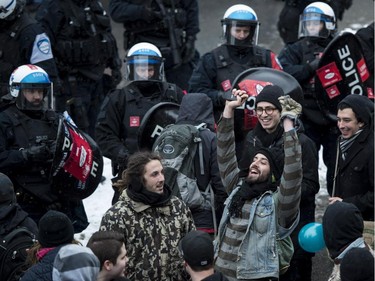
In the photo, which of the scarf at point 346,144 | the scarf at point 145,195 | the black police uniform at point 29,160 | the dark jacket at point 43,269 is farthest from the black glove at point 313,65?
the dark jacket at point 43,269

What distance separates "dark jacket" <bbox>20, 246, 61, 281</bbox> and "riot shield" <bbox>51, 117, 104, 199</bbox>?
8.19 ft

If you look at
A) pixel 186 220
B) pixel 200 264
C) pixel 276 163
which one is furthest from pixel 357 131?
pixel 200 264

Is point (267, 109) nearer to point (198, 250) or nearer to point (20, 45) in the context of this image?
point (198, 250)

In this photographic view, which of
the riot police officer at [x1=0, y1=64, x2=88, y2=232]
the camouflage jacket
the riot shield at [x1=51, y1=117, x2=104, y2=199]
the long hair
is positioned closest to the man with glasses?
the long hair

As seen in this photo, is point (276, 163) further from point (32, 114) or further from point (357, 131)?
point (32, 114)

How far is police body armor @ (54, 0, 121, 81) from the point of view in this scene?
37.8 ft

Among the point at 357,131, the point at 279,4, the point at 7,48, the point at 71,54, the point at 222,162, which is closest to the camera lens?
the point at 222,162

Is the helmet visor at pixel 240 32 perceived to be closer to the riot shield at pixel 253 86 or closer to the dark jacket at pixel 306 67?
the dark jacket at pixel 306 67

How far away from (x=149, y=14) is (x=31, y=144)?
3710 millimetres

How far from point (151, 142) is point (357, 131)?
1.73 metres

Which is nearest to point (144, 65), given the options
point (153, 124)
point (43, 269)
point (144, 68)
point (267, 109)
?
point (144, 68)

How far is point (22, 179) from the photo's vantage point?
346 inches

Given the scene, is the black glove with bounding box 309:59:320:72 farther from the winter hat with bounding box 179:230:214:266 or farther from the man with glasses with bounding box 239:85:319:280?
the winter hat with bounding box 179:230:214:266

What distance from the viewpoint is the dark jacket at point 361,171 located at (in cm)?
809
